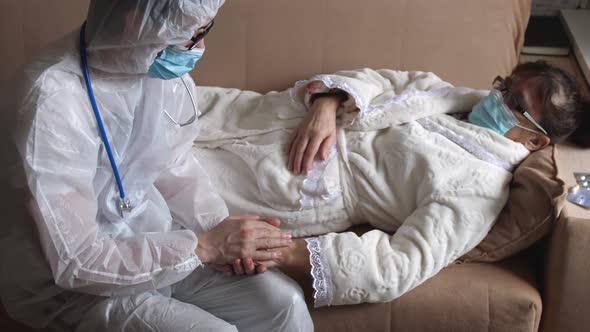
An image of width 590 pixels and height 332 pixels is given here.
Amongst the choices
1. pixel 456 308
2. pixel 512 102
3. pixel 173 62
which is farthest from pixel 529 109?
pixel 173 62

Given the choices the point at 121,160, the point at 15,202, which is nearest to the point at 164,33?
the point at 121,160

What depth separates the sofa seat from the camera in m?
1.41

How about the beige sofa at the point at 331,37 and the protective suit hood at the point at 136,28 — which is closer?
the protective suit hood at the point at 136,28

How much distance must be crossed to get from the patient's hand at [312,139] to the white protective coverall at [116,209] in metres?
0.24

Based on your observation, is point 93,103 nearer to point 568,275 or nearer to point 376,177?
point 376,177

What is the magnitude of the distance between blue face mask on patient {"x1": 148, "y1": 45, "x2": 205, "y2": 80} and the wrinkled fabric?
1.4 inches

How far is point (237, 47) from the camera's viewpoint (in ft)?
6.44

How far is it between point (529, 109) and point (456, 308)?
0.56 meters

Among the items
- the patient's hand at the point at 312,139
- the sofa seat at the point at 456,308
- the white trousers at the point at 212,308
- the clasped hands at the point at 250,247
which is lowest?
the sofa seat at the point at 456,308

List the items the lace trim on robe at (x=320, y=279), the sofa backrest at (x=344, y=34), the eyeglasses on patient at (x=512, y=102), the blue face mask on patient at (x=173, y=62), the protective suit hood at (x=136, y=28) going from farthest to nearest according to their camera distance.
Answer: the sofa backrest at (x=344, y=34)
the eyeglasses on patient at (x=512, y=102)
the lace trim on robe at (x=320, y=279)
the blue face mask on patient at (x=173, y=62)
the protective suit hood at (x=136, y=28)

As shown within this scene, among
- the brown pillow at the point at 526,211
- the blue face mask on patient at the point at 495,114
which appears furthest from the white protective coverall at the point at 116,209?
the blue face mask on patient at the point at 495,114

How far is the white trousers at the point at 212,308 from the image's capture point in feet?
4.15

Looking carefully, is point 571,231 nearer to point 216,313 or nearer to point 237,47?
point 216,313

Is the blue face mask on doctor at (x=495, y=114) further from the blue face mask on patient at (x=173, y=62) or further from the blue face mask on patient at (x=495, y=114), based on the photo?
the blue face mask on patient at (x=173, y=62)
